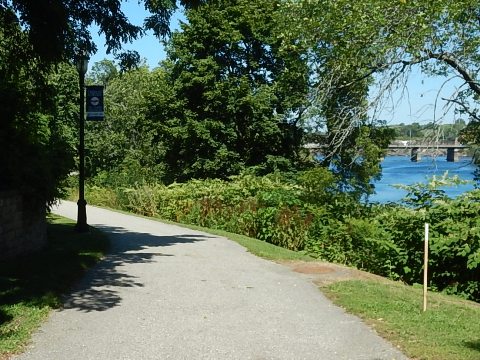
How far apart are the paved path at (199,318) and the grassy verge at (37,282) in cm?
21

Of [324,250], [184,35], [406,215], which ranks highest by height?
[184,35]

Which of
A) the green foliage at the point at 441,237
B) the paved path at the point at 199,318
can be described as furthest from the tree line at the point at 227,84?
the green foliage at the point at 441,237

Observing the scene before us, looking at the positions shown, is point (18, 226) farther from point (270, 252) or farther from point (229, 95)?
point (229, 95)

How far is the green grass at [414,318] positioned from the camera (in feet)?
19.4

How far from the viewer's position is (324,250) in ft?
46.7

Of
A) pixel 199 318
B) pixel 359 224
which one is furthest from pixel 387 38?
pixel 199 318

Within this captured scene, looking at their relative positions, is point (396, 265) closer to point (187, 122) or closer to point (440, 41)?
point (440, 41)

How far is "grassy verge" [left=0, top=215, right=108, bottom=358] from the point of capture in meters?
6.40

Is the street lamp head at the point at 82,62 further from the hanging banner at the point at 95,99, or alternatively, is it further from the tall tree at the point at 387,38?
the tall tree at the point at 387,38

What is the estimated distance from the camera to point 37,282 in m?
8.65

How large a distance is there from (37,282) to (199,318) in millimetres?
2866

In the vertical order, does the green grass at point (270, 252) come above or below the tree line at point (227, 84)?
below

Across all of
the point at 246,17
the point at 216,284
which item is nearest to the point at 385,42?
the point at 216,284

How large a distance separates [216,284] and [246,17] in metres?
25.5
